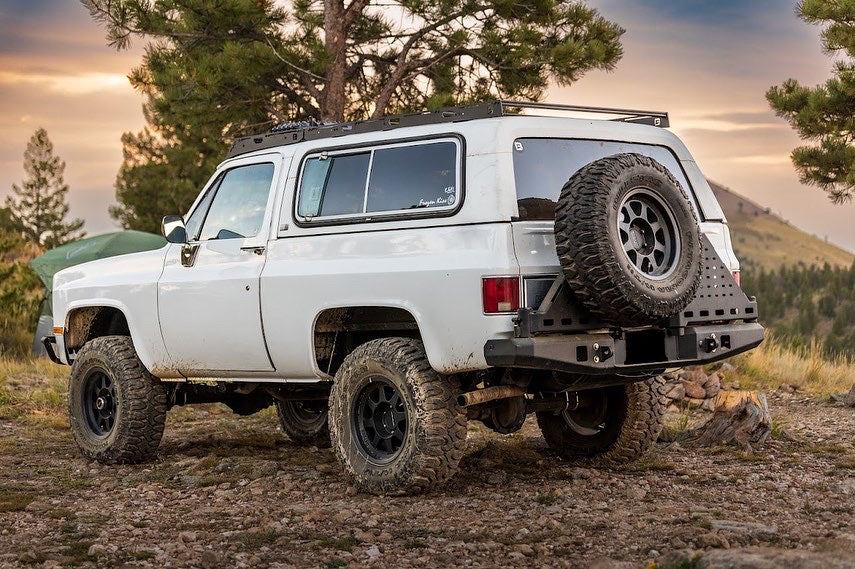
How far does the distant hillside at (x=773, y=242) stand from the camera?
146 meters

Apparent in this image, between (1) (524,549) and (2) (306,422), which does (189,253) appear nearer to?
(2) (306,422)

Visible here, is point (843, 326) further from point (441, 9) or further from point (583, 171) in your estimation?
point (583, 171)

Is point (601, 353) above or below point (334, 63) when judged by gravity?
below

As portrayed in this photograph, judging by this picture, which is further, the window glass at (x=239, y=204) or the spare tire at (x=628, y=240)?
the window glass at (x=239, y=204)

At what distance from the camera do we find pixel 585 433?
8.48 meters

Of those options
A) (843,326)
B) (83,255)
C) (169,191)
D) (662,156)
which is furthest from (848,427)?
(843,326)

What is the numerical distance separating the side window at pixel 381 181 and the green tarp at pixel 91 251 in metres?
12.5

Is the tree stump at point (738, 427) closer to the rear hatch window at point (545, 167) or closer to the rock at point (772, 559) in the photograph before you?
the rear hatch window at point (545, 167)

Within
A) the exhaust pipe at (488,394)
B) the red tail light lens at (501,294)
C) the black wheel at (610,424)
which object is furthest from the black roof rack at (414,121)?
the black wheel at (610,424)

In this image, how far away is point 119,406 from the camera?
8.97 metres

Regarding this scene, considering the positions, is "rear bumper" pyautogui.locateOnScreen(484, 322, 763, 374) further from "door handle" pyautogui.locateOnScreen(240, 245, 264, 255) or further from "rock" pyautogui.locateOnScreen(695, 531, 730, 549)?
"door handle" pyautogui.locateOnScreen(240, 245, 264, 255)

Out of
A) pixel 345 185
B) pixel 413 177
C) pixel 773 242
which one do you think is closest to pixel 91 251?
pixel 345 185

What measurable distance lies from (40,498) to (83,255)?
12.7m

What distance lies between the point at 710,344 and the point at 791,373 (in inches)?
348
